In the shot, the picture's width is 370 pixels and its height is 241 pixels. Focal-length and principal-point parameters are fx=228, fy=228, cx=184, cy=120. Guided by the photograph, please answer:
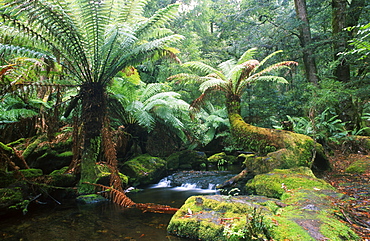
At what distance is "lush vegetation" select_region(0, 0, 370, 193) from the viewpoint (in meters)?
3.56

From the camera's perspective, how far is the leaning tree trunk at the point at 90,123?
405 cm

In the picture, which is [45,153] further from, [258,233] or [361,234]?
[361,234]

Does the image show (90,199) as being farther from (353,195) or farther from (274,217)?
(353,195)

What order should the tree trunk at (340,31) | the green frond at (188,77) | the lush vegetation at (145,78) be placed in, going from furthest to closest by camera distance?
1. the tree trunk at (340,31)
2. the green frond at (188,77)
3. the lush vegetation at (145,78)

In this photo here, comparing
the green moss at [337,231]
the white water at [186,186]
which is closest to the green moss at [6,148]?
the white water at [186,186]

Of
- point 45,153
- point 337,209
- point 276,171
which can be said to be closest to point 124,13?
point 45,153

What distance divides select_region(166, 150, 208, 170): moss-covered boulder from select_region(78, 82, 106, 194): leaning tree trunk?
10.4ft

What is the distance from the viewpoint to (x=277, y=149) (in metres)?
4.44

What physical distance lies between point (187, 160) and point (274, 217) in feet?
17.9

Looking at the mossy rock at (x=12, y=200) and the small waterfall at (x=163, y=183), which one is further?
the small waterfall at (x=163, y=183)

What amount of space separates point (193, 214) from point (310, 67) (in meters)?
6.87

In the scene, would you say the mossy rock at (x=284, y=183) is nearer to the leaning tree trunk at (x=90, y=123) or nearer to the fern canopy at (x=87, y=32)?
the fern canopy at (x=87, y=32)

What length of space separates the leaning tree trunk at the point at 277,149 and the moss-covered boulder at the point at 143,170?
221cm

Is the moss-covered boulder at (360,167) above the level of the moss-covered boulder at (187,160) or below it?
above
